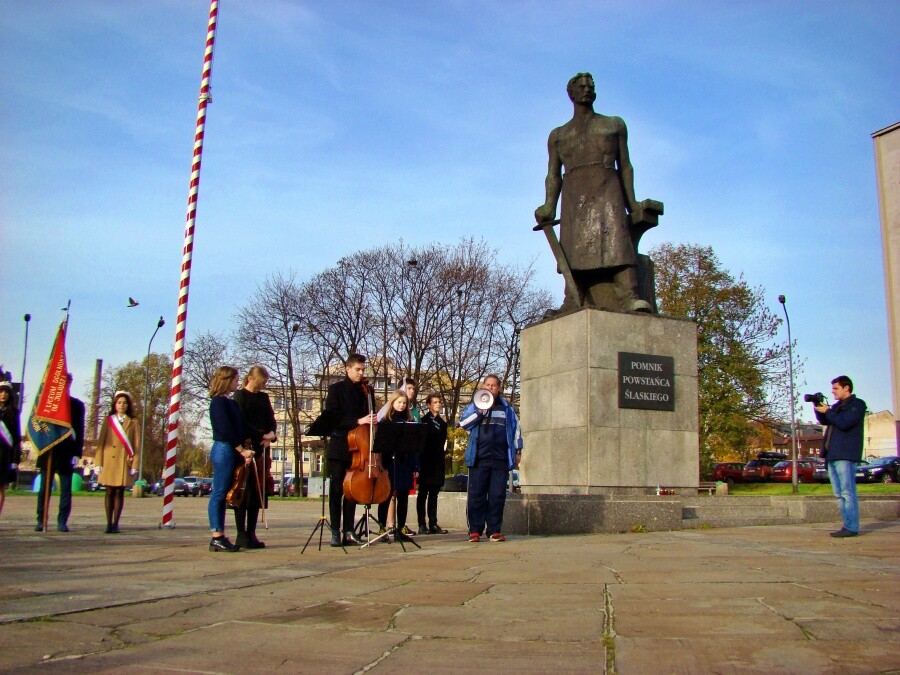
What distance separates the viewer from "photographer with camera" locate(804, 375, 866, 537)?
28.9 ft

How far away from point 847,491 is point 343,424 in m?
5.46

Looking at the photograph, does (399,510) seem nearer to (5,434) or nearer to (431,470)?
(431,470)

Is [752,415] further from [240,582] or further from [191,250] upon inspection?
[240,582]

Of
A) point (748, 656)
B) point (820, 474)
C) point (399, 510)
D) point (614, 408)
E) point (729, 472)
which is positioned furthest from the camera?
point (729, 472)

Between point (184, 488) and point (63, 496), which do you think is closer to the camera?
point (63, 496)

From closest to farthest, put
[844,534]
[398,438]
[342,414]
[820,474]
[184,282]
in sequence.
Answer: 1. [398,438]
2. [342,414]
3. [844,534]
4. [184,282]
5. [820,474]

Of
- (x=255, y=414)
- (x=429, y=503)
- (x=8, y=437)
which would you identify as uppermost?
(x=255, y=414)

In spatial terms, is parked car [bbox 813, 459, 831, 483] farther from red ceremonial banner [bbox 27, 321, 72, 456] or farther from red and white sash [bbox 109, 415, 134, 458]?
red ceremonial banner [bbox 27, 321, 72, 456]

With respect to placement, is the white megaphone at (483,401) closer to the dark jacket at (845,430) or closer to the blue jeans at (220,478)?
the blue jeans at (220,478)

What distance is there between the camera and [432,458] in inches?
418

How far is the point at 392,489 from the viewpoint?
8727 mm

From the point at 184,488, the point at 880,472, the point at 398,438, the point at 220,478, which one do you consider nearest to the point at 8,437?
the point at 220,478

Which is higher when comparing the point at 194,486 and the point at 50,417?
the point at 50,417

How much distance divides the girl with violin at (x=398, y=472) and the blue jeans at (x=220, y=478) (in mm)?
1453
